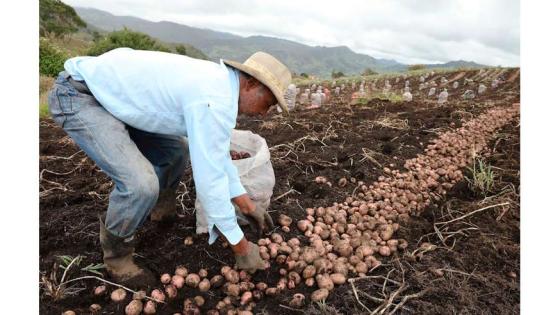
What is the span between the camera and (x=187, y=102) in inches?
58.6

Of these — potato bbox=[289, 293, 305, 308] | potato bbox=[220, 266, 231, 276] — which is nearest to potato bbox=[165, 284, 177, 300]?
potato bbox=[220, 266, 231, 276]

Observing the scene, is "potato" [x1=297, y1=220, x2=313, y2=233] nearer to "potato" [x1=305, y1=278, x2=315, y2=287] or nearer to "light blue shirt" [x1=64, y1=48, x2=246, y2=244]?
"potato" [x1=305, y1=278, x2=315, y2=287]

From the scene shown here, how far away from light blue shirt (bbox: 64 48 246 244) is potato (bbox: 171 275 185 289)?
278 millimetres

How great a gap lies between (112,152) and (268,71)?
2.32 feet

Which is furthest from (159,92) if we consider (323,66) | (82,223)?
(323,66)

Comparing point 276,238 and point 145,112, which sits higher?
point 145,112

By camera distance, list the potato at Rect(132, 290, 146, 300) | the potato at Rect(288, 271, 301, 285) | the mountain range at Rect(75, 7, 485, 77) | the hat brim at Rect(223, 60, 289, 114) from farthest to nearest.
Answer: the mountain range at Rect(75, 7, 485, 77) < the potato at Rect(288, 271, 301, 285) < the potato at Rect(132, 290, 146, 300) < the hat brim at Rect(223, 60, 289, 114)

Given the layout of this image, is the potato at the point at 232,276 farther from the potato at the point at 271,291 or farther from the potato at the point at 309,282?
the potato at the point at 309,282

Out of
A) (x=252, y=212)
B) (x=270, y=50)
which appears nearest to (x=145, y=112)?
(x=252, y=212)

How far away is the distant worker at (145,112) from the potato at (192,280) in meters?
0.16

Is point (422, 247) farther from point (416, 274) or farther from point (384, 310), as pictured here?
point (384, 310)

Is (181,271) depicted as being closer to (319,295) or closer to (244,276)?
(244,276)

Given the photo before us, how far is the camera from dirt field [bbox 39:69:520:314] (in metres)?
1.79

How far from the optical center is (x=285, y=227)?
226cm
